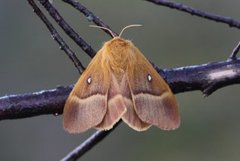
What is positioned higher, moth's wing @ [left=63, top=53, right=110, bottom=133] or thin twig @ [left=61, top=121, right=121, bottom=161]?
moth's wing @ [left=63, top=53, right=110, bottom=133]

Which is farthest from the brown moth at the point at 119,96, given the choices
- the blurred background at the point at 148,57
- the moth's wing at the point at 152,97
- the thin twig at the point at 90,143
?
the blurred background at the point at 148,57

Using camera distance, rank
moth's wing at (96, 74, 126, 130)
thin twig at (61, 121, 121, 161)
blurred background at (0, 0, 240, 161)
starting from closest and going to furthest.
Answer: moth's wing at (96, 74, 126, 130)
thin twig at (61, 121, 121, 161)
blurred background at (0, 0, 240, 161)

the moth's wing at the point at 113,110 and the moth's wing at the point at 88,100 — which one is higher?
the moth's wing at the point at 88,100

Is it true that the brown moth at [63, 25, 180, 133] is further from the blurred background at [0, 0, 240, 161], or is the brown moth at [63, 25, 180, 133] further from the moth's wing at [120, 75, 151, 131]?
the blurred background at [0, 0, 240, 161]

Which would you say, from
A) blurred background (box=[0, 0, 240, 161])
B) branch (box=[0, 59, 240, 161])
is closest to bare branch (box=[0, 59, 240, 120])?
branch (box=[0, 59, 240, 161])

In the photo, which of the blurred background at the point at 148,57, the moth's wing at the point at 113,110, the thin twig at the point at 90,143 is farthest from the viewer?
the blurred background at the point at 148,57

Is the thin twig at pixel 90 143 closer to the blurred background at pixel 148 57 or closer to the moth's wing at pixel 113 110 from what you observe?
the moth's wing at pixel 113 110

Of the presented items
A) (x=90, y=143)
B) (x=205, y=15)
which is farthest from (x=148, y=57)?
(x=205, y=15)

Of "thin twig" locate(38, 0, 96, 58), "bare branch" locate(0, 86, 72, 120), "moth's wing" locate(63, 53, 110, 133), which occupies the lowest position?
"moth's wing" locate(63, 53, 110, 133)
